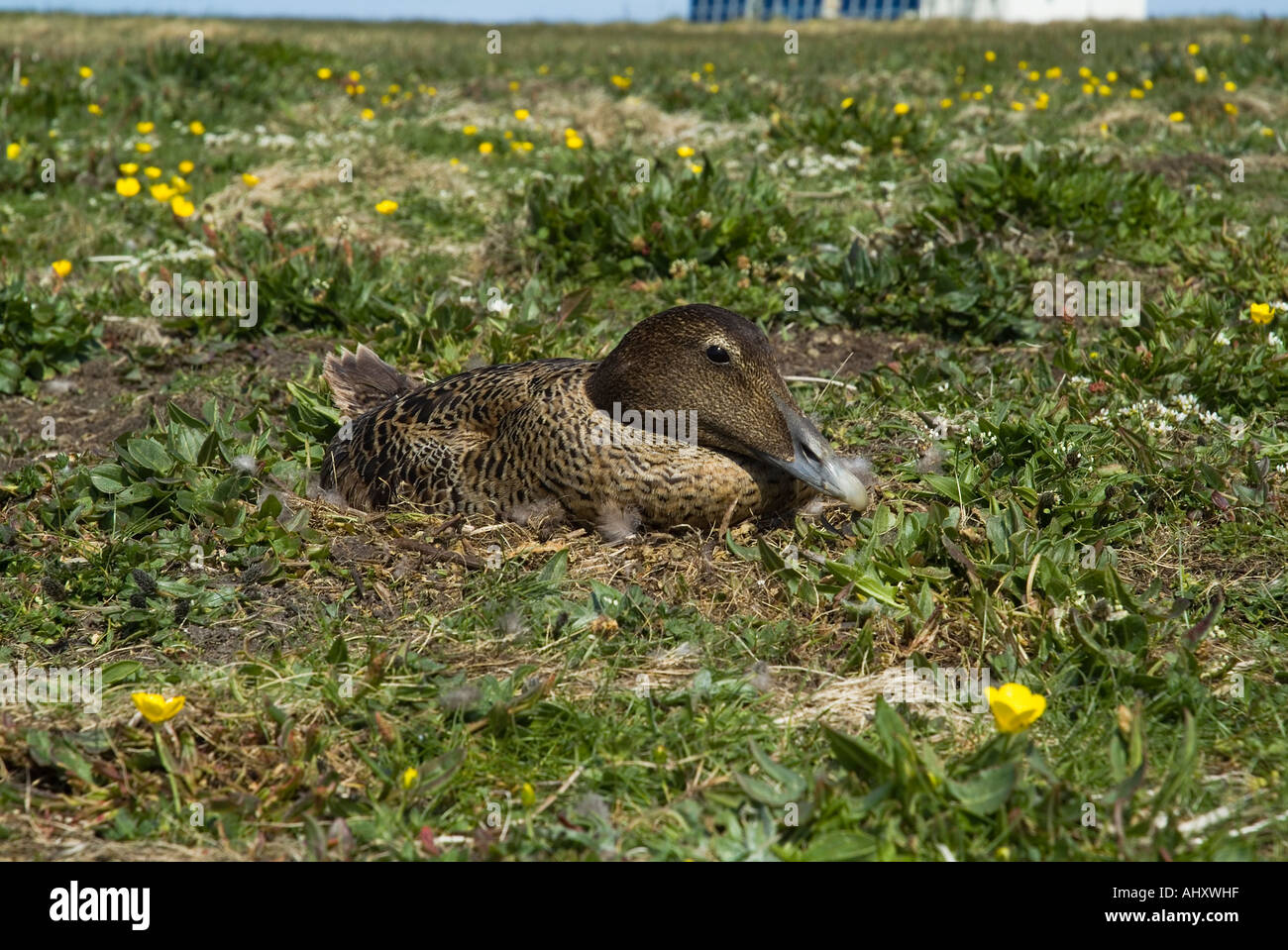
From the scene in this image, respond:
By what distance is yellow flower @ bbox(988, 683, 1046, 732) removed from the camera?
9.59ft

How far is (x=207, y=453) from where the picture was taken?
4.99 meters

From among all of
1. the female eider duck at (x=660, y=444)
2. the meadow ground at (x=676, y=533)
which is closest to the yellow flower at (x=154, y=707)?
the meadow ground at (x=676, y=533)

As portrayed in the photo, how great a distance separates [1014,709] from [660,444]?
5.61 feet

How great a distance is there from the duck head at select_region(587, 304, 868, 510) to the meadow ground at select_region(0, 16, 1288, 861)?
1.04 ft

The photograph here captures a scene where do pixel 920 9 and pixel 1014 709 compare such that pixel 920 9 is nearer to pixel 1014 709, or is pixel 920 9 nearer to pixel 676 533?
pixel 676 533

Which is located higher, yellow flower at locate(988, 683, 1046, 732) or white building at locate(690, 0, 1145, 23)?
white building at locate(690, 0, 1145, 23)

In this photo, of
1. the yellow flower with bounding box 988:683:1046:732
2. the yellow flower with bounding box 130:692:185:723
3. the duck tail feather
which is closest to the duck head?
the yellow flower with bounding box 988:683:1046:732

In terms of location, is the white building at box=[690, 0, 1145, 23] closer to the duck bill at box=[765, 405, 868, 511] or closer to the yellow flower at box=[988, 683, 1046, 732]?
the duck bill at box=[765, 405, 868, 511]

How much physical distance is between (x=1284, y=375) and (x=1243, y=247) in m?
1.64

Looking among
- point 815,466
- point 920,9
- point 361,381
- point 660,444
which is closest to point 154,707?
point 660,444

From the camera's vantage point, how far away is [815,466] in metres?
4.24
